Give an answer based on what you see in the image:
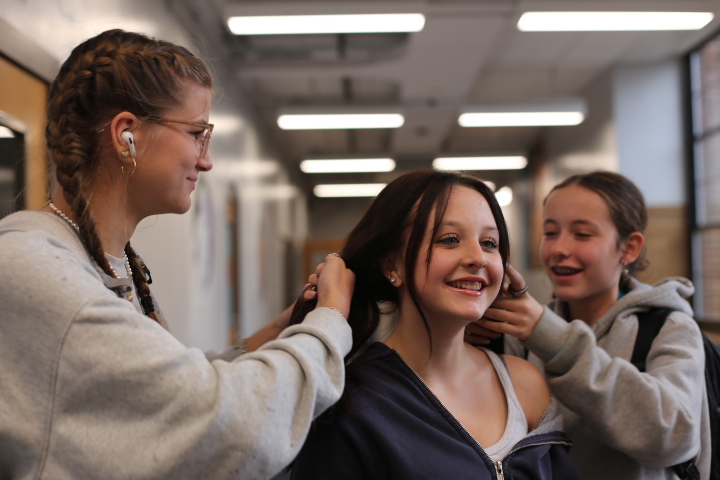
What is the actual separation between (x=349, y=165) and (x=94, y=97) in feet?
28.3

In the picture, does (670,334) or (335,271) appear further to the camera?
(670,334)

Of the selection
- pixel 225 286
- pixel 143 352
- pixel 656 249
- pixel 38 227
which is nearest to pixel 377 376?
pixel 143 352

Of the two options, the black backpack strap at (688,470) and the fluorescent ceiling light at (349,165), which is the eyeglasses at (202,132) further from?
the fluorescent ceiling light at (349,165)

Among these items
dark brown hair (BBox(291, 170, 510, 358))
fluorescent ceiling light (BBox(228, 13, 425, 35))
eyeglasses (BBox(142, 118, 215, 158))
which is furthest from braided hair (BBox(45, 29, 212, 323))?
fluorescent ceiling light (BBox(228, 13, 425, 35))

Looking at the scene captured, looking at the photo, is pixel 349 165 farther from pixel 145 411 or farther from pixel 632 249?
pixel 145 411

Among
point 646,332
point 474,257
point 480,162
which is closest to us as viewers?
point 474,257

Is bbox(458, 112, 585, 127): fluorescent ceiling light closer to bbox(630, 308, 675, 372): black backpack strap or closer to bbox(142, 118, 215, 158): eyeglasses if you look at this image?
bbox(630, 308, 675, 372): black backpack strap

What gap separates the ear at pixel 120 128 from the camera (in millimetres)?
1236

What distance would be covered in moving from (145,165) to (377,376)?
26.5 inches

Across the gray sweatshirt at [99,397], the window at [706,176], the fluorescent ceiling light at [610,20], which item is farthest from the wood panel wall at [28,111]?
the window at [706,176]

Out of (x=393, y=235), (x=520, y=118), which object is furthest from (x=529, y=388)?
(x=520, y=118)

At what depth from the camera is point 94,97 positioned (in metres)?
1.25

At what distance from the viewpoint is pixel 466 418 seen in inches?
60.3

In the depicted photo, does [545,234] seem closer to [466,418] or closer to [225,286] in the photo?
[466,418]
